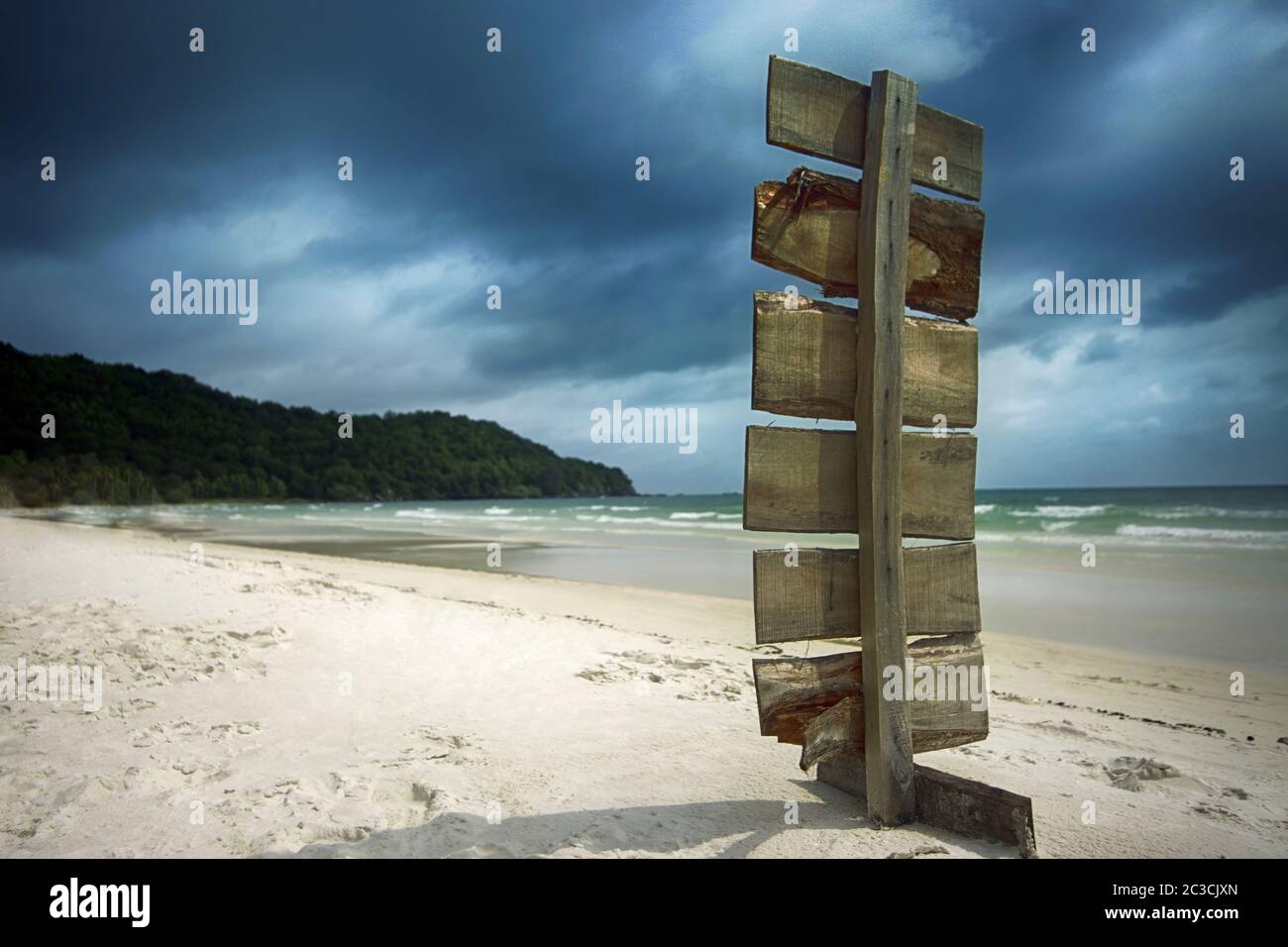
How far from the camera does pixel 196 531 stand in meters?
28.8

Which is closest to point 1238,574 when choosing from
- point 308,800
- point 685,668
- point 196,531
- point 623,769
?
point 685,668

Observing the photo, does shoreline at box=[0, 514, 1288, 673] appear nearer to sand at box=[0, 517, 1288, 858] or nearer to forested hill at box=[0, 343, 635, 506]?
sand at box=[0, 517, 1288, 858]

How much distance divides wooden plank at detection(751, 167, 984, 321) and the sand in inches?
95.9

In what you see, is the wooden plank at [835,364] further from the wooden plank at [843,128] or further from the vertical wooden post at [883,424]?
the wooden plank at [843,128]

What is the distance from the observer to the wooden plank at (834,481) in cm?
303

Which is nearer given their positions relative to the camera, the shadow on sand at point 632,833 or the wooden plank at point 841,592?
the shadow on sand at point 632,833

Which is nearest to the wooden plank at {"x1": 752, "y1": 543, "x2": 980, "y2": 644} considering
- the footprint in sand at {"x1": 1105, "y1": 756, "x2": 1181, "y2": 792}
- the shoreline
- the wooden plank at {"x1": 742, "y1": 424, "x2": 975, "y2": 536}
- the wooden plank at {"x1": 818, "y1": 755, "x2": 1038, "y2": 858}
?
the wooden plank at {"x1": 742, "y1": 424, "x2": 975, "y2": 536}

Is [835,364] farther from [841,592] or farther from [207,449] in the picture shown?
[207,449]

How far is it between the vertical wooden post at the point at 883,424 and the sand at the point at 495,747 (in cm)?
39

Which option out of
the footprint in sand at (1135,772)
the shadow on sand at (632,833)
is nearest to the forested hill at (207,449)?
the shadow on sand at (632,833)

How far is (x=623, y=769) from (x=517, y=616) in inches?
201

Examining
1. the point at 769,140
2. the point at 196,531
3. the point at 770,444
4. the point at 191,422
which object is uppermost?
the point at 191,422

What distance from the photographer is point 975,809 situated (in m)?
3.01
